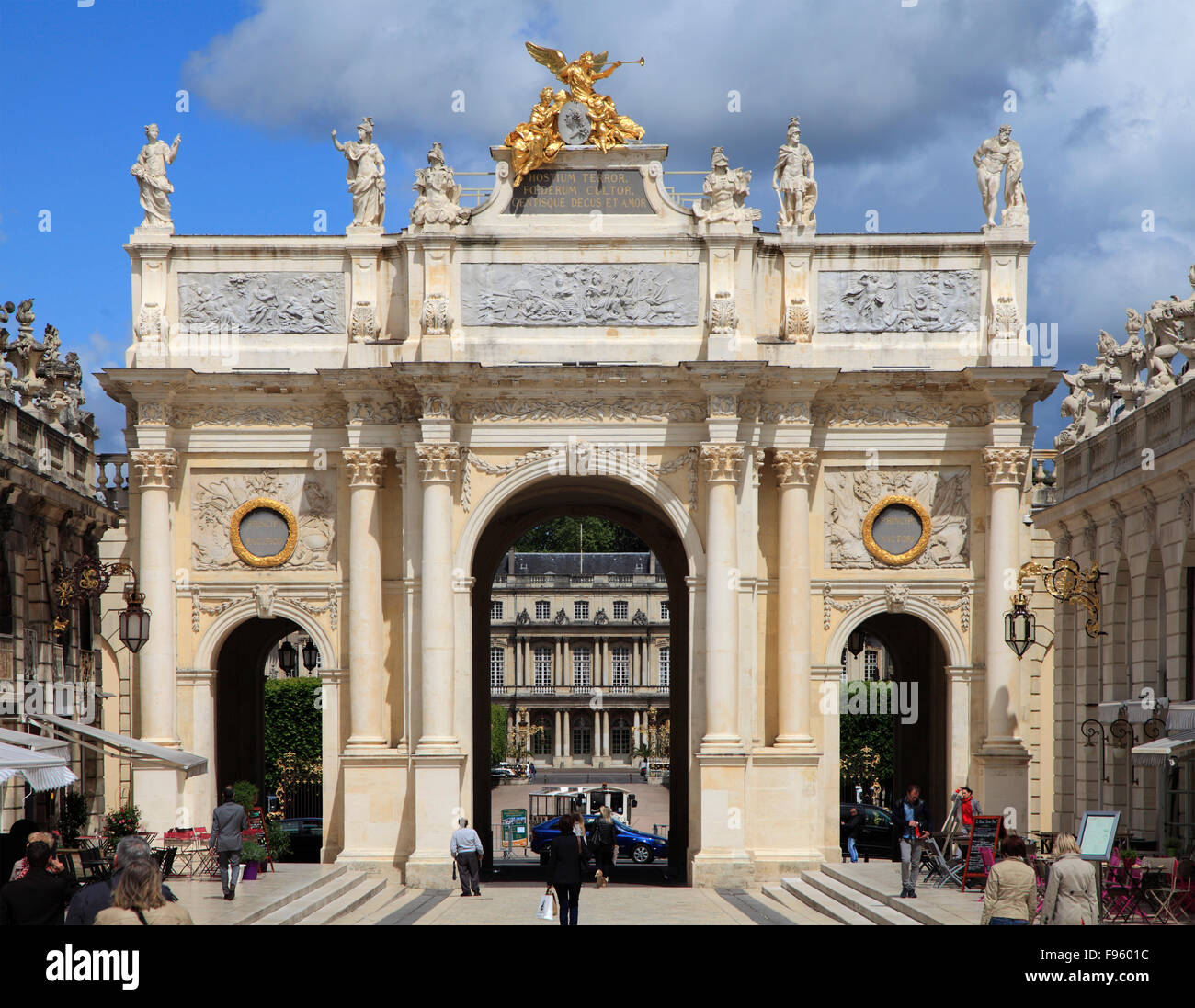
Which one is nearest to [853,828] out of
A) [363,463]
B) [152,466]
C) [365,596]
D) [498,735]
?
[365,596]

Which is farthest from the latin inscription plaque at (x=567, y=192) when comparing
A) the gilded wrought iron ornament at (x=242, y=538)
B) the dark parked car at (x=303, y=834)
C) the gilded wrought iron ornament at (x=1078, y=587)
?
the dark parked car at (x=303, y=834)

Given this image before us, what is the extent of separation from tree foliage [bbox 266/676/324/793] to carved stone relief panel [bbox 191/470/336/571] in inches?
1427

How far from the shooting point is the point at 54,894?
16.0 meters

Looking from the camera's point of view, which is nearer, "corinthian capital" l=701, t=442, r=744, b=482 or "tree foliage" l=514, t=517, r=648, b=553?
"corinthian capital" l=701, t=442, r=744, b=482

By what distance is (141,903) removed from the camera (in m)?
13.0

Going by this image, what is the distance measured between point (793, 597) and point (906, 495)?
11.3ft

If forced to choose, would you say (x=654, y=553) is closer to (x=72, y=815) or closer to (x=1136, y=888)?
(x=72, y=815)

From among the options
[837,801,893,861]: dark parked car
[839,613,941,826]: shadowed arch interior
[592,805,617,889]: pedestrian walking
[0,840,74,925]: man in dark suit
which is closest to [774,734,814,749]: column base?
[592,805,617,889]: pedestrian walking

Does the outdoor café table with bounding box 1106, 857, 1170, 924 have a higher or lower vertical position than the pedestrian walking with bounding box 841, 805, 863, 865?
higher

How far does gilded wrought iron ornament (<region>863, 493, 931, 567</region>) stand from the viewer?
39.2m

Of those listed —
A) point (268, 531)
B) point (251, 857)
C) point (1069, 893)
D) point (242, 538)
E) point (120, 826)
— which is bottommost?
point (251, 857)

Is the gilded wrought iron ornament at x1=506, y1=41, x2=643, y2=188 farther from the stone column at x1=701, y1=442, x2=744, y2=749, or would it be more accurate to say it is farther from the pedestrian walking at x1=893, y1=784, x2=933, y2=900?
the pedestrian walking at x1=893, y1=784, x2=933, y2=900

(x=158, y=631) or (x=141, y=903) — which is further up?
(x=158, y=631)
